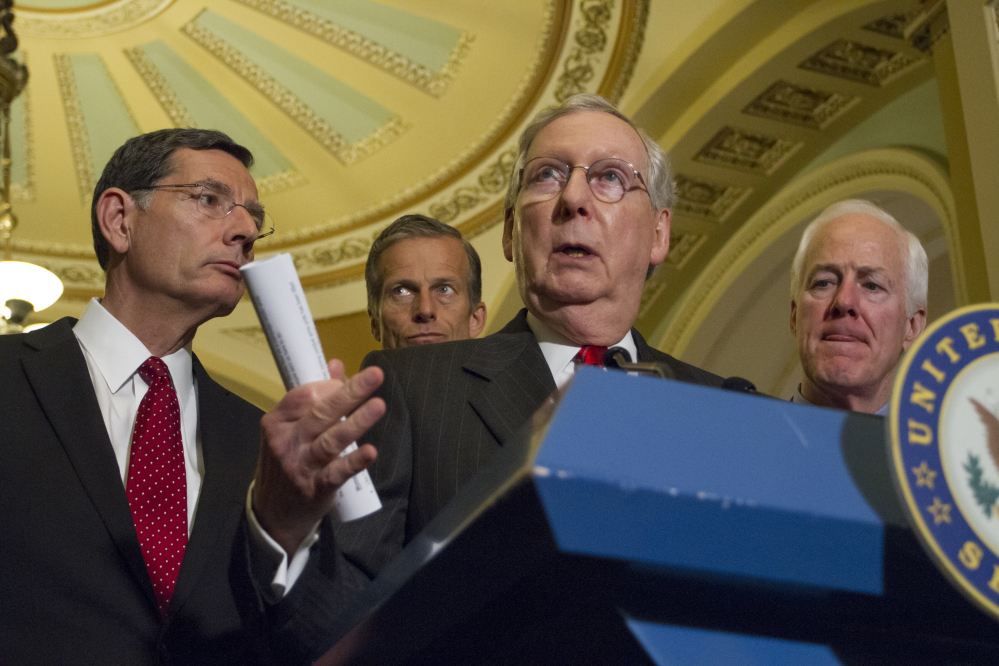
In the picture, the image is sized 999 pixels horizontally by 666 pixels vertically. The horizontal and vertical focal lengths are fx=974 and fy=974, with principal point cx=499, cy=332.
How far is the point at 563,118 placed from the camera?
1706mm

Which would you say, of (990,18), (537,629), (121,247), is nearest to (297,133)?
(990,18)

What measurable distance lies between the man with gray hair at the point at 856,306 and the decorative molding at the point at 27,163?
25.1ft

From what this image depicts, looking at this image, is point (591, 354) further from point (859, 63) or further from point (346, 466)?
point (859, 63)

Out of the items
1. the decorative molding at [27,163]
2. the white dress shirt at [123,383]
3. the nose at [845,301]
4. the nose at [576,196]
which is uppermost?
the nose at [845,301]

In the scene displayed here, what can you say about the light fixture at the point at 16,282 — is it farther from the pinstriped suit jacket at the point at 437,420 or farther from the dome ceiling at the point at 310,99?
the pinstriped suit jacket at the point at 437,420

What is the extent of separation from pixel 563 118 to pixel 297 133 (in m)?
6.78

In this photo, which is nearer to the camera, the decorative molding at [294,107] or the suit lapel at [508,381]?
the suit lapel at [508,381]

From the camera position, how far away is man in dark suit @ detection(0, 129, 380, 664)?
1.32m

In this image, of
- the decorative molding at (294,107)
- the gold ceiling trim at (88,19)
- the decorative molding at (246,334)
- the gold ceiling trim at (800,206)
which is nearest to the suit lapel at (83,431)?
the gold ceiling trim at (800,206)

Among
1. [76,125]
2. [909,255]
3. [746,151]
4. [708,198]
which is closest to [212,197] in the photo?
[909,255]

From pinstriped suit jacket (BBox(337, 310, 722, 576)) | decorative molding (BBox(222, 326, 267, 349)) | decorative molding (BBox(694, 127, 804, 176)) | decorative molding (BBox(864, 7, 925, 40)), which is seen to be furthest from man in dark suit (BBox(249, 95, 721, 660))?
decorative molding (BBox(222, 326, 267, 349))

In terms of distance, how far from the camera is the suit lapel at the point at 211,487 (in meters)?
1.43

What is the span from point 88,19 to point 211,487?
7.11 meters

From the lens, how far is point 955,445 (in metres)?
0.57
